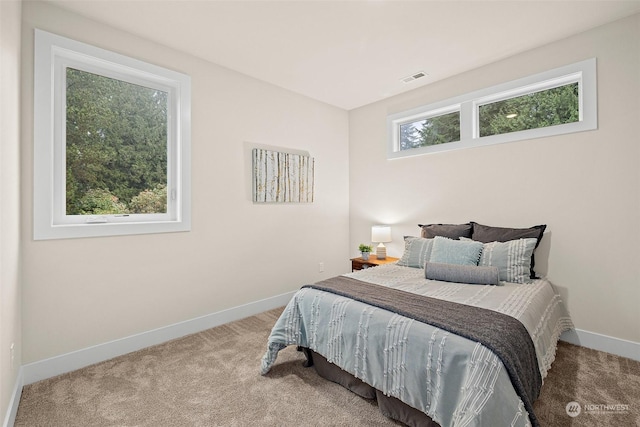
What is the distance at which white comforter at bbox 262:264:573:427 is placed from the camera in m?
1.30

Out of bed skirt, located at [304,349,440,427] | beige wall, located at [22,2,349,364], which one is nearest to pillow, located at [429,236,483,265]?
bed skirt, located at [304,349,440,427]

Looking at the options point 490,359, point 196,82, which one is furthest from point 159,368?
point 196,82

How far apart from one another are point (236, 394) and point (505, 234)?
8.53ft

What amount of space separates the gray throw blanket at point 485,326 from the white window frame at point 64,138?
5.96 feet

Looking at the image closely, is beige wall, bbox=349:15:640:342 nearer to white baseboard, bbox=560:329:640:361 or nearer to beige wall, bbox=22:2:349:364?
white baseboard, bbox=560:329:640:361

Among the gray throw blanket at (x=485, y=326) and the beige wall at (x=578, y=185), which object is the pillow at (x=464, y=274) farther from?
the beige wall at (x=578, y=185)

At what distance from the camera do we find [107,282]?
2453mm

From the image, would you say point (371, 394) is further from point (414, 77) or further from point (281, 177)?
point (414, 77)

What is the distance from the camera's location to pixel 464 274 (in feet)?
7.88

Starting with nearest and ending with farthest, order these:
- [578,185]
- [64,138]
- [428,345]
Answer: [428,345], [64,138], [578,185]

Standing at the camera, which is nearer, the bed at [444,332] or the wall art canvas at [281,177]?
the bed at [444,332]

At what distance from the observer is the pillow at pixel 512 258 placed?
2.47 m


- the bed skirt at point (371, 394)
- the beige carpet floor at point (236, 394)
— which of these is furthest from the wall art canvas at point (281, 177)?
the bed skirt at point (371, 394)

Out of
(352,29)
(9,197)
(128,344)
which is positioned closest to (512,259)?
(352,29)
